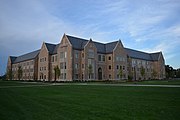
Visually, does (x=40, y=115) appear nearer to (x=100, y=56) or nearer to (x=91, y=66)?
(x=91, y=66)

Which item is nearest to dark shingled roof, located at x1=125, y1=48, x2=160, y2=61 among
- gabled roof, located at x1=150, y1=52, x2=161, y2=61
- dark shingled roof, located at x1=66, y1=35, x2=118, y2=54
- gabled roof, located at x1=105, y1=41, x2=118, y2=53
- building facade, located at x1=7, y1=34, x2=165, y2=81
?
gabled roof, located at x1=150, y1=52, x2=161, y2=61

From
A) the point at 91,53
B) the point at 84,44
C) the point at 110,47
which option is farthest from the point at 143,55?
the point at 84,44

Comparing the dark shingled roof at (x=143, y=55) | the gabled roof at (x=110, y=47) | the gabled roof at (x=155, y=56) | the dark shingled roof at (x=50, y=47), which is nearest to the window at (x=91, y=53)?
the gabled roof at (x=110, y=47)

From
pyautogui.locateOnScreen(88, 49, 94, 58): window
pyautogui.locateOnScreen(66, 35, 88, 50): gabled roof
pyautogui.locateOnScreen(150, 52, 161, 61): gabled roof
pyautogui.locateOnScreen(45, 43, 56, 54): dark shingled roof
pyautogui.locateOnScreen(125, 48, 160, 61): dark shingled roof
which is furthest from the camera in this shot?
pyautogui.locateOnScreen(150, 52, 161, 61): gabled roof

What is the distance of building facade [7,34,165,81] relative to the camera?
5994cm

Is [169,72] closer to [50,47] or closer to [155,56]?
[155,56]

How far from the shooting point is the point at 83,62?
198ft

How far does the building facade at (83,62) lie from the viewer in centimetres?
5994

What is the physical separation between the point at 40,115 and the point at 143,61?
8772 cm

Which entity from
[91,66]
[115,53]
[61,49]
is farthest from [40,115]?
[115,53]

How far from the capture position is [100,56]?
67188 millimetres

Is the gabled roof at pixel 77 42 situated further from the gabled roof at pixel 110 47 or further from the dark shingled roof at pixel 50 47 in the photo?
the dark shingled roof at pixel 50 47

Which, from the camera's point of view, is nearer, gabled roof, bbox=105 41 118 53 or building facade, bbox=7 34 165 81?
building facade, bbox=7 34 165 81

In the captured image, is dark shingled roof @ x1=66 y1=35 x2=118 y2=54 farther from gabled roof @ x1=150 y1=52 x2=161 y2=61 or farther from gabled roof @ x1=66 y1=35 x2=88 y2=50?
gabled roof @ x1=150 y1=52 x2=161 y2=61
